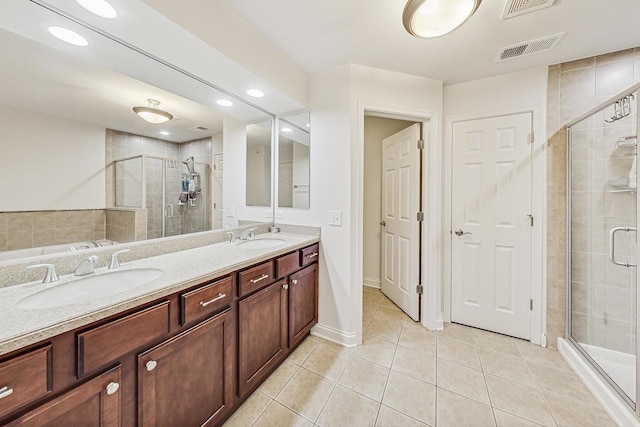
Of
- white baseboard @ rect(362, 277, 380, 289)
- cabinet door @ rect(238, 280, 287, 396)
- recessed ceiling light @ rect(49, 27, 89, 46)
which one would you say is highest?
recessed ceiling light @ rect(49, 27, 89, 46)

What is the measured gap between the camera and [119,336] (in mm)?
831

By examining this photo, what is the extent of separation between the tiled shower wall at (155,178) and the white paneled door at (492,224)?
88.2 inches

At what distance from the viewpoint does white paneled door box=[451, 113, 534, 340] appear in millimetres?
2084

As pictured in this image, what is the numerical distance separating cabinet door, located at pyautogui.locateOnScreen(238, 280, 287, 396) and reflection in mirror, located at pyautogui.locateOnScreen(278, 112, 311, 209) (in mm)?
883

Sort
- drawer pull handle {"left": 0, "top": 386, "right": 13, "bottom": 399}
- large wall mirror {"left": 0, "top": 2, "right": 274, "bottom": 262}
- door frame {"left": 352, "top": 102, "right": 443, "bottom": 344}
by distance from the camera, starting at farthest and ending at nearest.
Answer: door frame {"left": 352, "top": 102, "right": 443, "bottom": 344} → large wall mirror {"left": 0, "top": 2, "right": 274, "bottom": 262} → drawer pull handle {"left": 0, "top": 386, "right": 13, "bottom": 399}

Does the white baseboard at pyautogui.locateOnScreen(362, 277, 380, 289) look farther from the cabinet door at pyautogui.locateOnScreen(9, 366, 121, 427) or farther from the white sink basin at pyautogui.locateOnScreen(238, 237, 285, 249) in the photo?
the cabinet door at pyautogui.locateOnScreen(9, 366, 121, 427)

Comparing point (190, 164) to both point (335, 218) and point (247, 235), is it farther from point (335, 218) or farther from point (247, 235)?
point (335, 218)

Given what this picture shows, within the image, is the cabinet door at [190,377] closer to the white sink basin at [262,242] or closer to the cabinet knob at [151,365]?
the cabinet knob at [151,365]

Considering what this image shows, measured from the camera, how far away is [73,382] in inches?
28.9

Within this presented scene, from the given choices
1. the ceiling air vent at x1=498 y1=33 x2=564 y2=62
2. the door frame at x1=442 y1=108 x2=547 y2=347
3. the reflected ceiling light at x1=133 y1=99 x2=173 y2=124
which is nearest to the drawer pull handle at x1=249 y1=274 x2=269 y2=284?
the reflected ceiling light at x1=133 y1=99 x2=173 y2=124

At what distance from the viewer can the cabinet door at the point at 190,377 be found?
0.93 metres

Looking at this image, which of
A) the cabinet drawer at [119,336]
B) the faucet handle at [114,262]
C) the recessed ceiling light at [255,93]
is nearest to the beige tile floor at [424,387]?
the cabinet drawer at [119,336]

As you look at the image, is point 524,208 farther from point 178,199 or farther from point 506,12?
point 178,199

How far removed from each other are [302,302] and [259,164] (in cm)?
135
